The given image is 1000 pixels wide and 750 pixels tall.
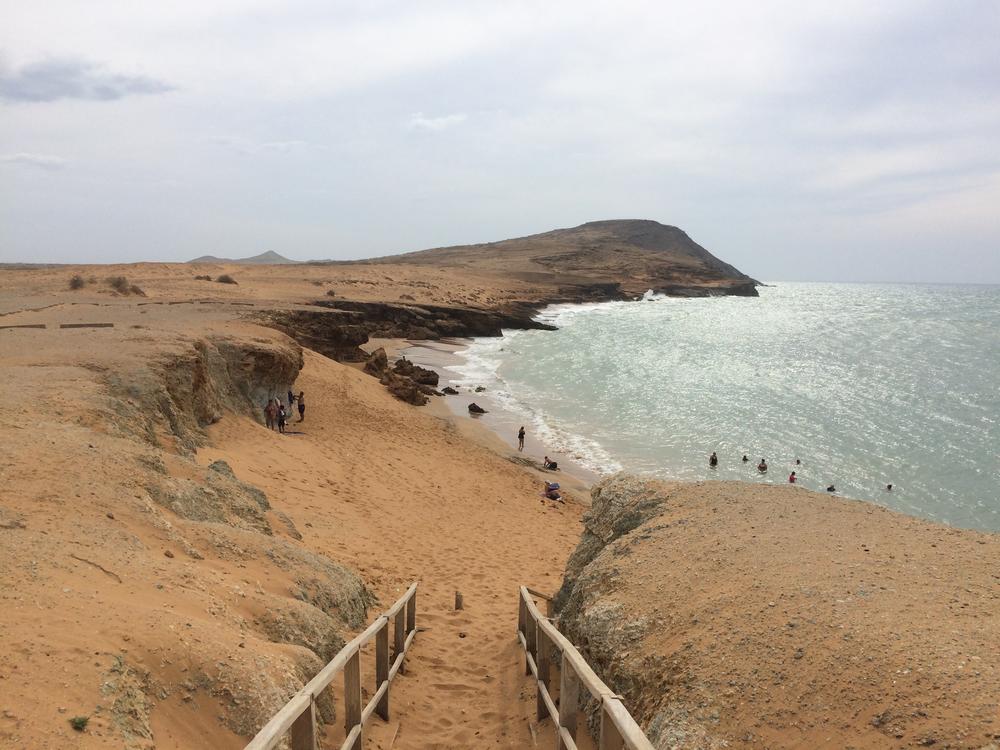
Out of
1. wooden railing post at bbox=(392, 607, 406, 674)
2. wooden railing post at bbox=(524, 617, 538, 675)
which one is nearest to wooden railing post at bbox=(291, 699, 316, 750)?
wooden railing post at bbox=(392, 607, 406, 674)

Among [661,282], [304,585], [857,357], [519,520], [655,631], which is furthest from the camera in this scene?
[661,282]

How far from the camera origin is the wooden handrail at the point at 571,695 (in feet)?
9.18

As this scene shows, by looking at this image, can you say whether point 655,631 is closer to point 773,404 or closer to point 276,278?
point 773,404

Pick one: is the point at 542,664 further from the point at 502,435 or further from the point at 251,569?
the point at 502,435

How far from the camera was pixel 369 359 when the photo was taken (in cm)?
2620

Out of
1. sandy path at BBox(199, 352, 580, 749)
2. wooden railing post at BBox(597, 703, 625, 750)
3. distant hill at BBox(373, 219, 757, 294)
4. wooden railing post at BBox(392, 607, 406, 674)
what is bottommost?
sandy path at BBox(199, 352, 580, 749)

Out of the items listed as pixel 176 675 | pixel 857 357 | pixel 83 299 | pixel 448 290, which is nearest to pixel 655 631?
pixel 176 675

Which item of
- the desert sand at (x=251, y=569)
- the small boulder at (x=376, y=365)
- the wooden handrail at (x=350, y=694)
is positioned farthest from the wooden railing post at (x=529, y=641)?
the small boulder at (x=376, y=365)

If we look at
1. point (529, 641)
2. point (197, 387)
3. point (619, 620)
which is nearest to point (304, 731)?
point (619, 620)

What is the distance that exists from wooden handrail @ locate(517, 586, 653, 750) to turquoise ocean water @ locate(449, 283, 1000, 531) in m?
14.2

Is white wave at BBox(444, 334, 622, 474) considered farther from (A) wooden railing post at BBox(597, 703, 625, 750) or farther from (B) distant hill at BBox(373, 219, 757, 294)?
(B) distant hill at BBox(373, 219, 757, 294)

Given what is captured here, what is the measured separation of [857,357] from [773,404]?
19.3m

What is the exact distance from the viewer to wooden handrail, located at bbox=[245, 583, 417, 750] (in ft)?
9.41

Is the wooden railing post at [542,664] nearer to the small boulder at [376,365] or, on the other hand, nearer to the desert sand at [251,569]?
the desert sand at [251,569]
